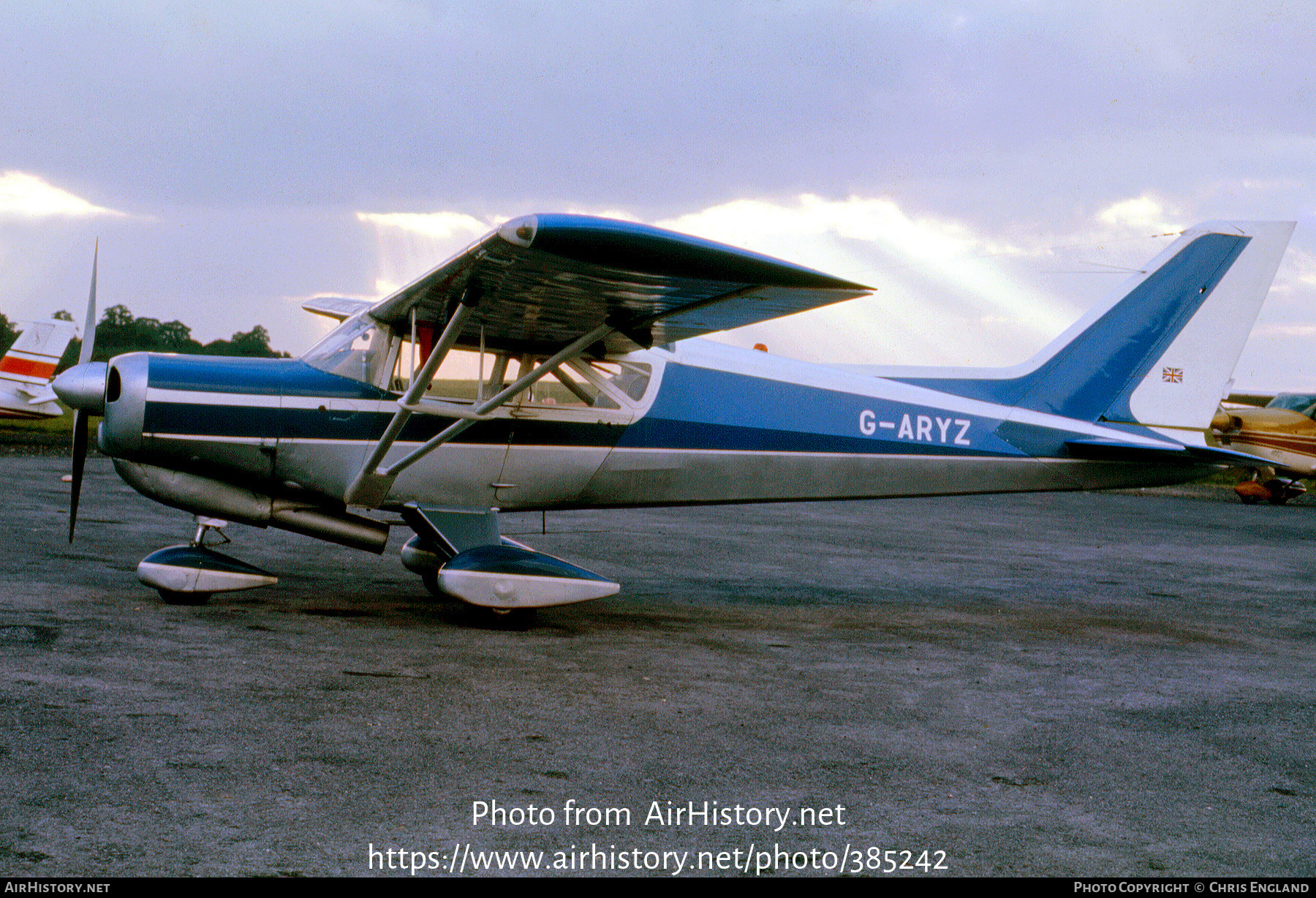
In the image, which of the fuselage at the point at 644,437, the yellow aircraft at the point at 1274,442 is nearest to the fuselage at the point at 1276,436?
the yellow aircraft at the point at 1274,442

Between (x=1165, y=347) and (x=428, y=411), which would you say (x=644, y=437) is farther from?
(x=1165, y=347)

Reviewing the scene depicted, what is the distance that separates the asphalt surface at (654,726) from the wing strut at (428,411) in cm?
83

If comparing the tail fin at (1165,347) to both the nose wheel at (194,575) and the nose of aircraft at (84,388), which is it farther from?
the nose of aircraft at (84,388)

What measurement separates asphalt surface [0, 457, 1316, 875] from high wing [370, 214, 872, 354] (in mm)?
1936

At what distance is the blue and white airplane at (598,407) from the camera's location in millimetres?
5754

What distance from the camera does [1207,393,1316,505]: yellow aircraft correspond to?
21.0 m

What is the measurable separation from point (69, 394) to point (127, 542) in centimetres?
336

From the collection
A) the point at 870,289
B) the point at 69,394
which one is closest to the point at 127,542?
the point at 69,394

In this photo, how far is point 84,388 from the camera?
609 centimetres

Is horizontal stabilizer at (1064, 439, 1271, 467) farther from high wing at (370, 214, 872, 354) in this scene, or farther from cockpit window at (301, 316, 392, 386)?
cockpit window at (301, 316, 392, 386)

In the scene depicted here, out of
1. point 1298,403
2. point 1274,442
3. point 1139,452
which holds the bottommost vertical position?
point 1139,452

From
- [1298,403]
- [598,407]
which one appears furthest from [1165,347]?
[1298,403]

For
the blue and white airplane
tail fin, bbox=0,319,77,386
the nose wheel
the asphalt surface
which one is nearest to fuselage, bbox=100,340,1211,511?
the blue and white airplane

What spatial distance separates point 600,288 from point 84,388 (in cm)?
329
